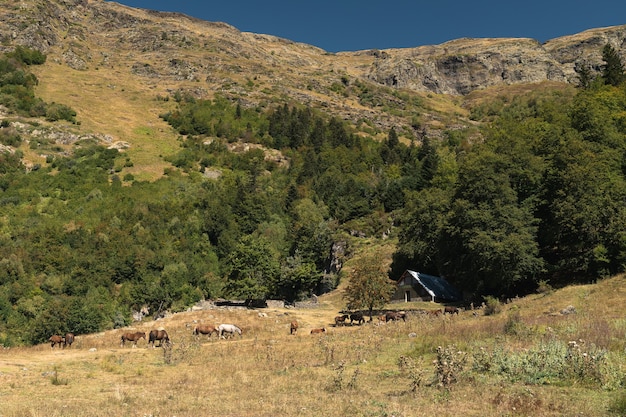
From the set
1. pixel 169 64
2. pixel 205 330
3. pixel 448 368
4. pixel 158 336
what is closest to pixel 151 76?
pixel 169 64

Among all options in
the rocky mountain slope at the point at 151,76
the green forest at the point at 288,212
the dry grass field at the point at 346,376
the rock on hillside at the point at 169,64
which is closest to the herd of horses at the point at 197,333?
the dry grass field at the point at 346,376

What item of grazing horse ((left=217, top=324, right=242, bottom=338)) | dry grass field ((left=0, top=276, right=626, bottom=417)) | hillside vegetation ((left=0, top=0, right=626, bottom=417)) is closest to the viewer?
dry grass field ((left=0, top=276, right=626, bottom=417))

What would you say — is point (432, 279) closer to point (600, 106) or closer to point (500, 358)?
point (600, 106)

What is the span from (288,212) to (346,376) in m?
66.9

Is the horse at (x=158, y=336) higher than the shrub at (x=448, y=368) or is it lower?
lower

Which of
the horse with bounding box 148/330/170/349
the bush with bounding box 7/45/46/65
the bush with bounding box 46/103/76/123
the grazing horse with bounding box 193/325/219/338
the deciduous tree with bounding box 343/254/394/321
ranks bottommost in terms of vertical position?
the grazing horse with bounding box 193/325/219/338

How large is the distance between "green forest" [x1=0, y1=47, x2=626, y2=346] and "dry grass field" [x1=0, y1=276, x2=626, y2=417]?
15.2 m

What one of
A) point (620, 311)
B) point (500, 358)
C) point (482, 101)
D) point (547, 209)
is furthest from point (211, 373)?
point (482, 101)

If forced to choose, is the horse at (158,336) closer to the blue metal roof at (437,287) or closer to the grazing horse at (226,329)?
the grazing horse at (226,329)

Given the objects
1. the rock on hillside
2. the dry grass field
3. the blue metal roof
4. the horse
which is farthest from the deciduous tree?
the rock on hillside

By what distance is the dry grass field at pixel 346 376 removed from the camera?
1094cm

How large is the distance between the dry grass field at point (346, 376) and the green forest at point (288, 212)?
15241 millimetres

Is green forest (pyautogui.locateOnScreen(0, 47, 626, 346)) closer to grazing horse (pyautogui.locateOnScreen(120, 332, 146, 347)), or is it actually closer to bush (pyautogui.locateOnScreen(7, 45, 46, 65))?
bush (pyautogui.locateOnScreen(7, 45, 46, 65))

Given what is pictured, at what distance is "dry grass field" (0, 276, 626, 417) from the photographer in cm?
1094
